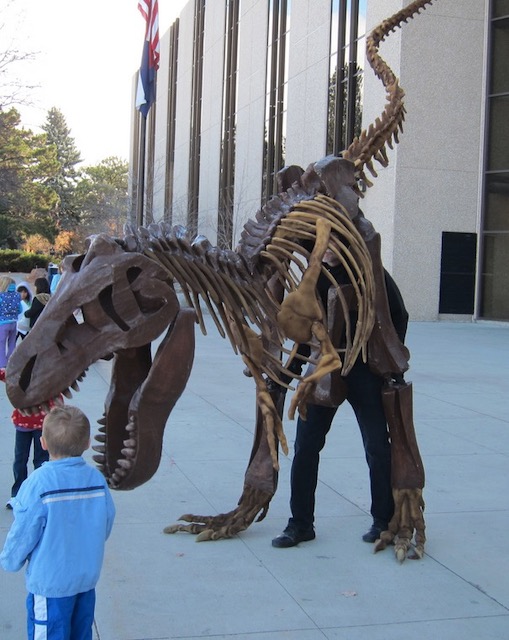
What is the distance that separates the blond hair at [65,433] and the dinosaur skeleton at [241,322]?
0.12 meters

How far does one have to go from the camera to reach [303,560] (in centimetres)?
490

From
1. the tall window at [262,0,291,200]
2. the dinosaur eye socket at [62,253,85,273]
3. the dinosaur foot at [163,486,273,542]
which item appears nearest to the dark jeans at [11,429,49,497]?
the dinosaur foot at [163,486,273,542]

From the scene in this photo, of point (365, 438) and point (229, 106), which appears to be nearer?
point (365, 438)

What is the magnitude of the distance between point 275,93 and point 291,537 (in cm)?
2598

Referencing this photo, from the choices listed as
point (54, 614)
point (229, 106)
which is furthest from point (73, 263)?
point (229, 106)

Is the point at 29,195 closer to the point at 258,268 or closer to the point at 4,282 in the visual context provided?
the point at 4,282

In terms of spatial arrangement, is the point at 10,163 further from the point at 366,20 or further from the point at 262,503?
the point at 262,503

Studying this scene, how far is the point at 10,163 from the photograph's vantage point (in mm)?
41375

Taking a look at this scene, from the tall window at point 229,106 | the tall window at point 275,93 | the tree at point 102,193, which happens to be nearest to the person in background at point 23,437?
the tall window at point 275,93

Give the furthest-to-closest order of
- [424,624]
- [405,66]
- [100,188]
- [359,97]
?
[100,188] < [359,97] < [405,66] < [424,624]

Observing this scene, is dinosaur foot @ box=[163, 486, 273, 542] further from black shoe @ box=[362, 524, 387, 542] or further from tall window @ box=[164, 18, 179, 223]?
tall window @ box=[164, 18, 179, 223]

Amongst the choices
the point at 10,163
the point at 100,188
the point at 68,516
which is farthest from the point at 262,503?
the point at 100,188

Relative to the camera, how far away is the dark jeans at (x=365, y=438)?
17.1 ft

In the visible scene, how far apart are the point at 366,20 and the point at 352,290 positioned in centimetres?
1936
